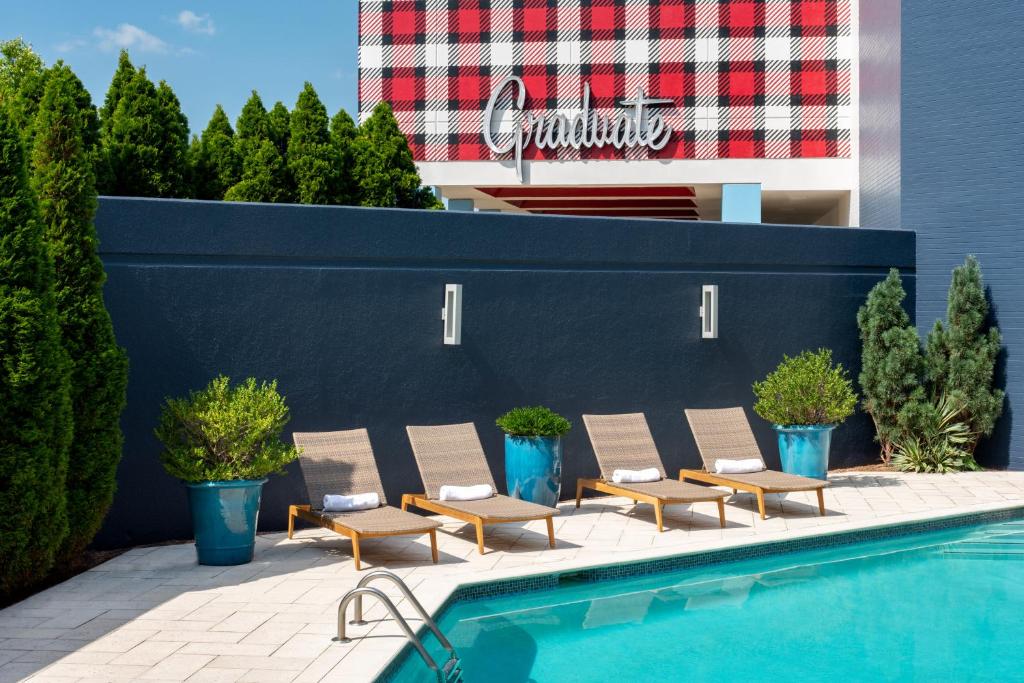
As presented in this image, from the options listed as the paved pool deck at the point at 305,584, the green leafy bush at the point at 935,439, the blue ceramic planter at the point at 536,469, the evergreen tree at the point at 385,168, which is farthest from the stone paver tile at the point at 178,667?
the evergreen tree at the point at 385,168

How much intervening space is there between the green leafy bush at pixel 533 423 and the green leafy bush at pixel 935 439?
524 cm

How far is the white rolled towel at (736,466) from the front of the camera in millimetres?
10331

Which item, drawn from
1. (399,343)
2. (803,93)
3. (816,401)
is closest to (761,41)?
(803,93)

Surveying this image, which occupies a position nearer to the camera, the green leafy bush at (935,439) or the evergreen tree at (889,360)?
the evergreen tree at (889,360)

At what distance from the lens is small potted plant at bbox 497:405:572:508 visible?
9.62 meters

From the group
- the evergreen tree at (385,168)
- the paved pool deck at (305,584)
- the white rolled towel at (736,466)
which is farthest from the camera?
the evergreen tree at (385,168)

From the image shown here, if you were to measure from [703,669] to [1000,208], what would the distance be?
9.04 m

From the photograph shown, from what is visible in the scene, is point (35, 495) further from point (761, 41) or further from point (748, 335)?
point (761, 41)

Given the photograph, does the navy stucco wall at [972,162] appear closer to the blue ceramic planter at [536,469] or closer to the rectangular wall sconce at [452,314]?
the blue ceramic planter at [536,469]

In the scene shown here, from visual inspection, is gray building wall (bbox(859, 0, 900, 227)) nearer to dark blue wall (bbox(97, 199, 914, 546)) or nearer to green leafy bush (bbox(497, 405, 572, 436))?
dark blue wall (bbox(97, 199, 914, 546))

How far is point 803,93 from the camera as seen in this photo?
1836 centimetres

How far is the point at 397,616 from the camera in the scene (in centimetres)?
533

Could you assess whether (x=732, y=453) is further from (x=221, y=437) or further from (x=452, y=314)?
(x=221, y=437)

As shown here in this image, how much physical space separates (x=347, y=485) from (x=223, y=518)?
1.19 metres
